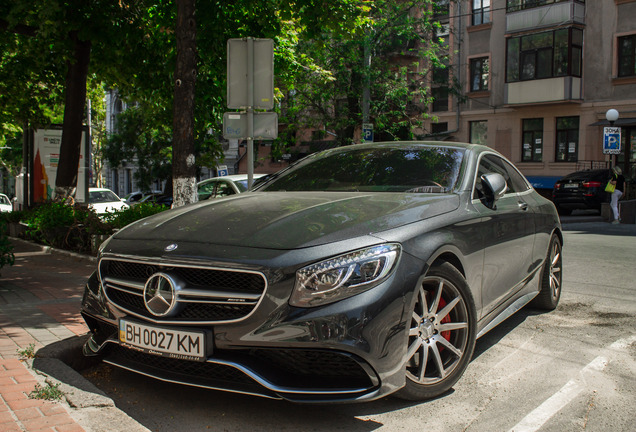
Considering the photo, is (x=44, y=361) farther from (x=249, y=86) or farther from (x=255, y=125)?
(x=249, y=86)

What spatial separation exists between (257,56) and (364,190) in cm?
359

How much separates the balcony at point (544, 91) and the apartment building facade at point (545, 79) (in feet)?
0.15

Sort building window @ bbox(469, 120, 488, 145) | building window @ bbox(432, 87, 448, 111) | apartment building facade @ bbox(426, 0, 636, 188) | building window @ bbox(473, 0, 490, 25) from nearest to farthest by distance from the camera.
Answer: apartment building facade @ bbox(426, 0, 636, 188)
building window @ bbox(473, 0, 490, 25)
building window @ bbox(469, 120, 488, 145)
building window @ bbox(432, 87, 448, 111)

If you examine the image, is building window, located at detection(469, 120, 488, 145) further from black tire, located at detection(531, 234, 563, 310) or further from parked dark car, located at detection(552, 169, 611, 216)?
black tire, located at detection(531, 234, 563, 310)

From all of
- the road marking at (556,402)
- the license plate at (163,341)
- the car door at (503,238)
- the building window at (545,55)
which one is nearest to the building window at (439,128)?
the building window at (545,55)

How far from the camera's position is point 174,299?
320cm

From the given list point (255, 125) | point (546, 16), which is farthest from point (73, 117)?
point (546, 16)

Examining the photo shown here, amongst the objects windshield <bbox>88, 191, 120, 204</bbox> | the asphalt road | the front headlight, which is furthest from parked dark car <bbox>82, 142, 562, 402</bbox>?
windshield <bbox>88, 191, 120, 204</bbox>

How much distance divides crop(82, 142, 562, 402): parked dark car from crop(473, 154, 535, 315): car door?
0.03 metres

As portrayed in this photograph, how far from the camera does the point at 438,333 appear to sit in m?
3.55

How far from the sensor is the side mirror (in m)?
4.32

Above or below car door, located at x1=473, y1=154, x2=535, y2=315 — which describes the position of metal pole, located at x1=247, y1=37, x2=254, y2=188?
above

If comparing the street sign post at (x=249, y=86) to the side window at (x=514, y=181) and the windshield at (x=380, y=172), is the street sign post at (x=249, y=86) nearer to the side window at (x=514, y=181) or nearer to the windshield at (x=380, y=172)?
the windshield at (x=380, y=172)

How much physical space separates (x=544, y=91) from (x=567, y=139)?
249 cm
